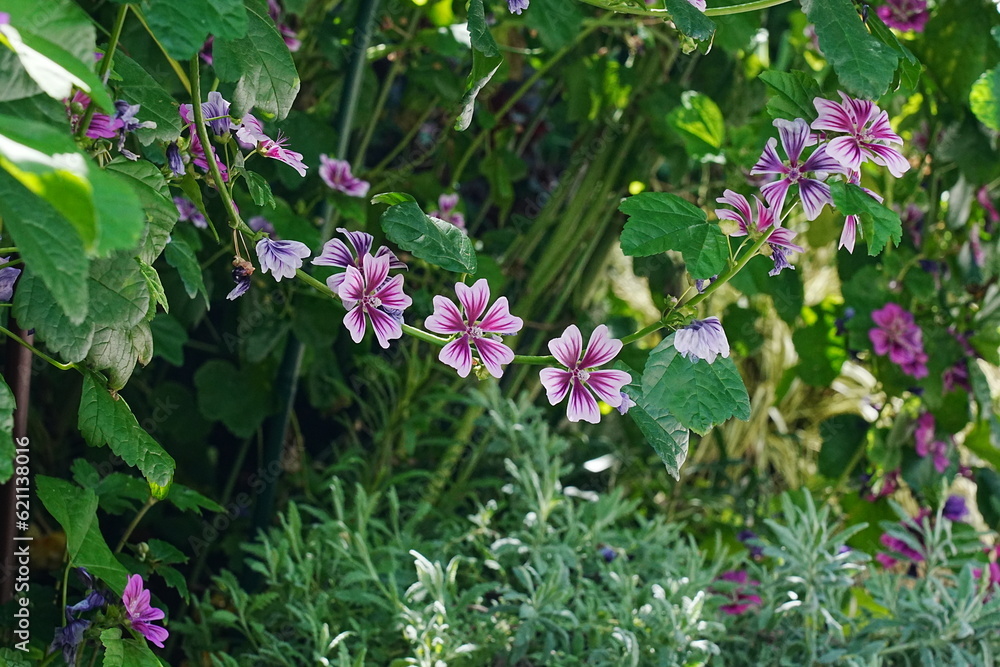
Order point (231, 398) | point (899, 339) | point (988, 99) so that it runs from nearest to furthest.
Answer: point (988, 99) → point (231, 398) → point (899, 339)

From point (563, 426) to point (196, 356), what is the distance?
0.73 metres

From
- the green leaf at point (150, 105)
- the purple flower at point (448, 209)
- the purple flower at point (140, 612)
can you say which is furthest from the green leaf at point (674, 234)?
the purple flower at point (448, 209)

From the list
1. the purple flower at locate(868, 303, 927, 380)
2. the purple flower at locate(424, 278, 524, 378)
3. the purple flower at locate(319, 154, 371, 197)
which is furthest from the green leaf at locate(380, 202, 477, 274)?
the purple flower at locate(868, 303, 927, 380)

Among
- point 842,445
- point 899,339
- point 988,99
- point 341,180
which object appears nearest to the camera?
point 988,99

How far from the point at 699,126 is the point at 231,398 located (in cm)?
84

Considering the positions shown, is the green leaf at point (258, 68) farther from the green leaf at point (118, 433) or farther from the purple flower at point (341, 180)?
the purple flower at point (341, 180)

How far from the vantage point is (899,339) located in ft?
4.98

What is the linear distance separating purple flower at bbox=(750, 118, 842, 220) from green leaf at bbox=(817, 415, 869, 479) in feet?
3.56

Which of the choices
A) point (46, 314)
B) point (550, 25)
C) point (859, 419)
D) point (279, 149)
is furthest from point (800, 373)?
point (46, 314)

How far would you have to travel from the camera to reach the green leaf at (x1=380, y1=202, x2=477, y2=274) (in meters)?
0.68

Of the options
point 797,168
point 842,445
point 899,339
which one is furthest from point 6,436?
point 842,445

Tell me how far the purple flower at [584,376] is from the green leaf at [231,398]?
0.77 meters

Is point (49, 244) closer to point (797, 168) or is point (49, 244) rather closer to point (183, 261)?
point (183, 261)

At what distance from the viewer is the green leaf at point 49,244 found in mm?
433
